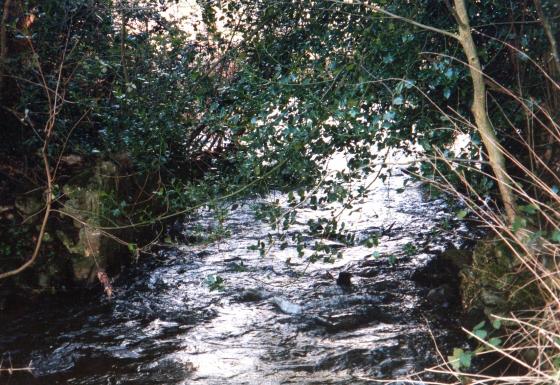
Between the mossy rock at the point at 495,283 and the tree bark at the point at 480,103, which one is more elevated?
the tree bark at the point at 480,103

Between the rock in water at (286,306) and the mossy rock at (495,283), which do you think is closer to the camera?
the mossy rock at (495,283)

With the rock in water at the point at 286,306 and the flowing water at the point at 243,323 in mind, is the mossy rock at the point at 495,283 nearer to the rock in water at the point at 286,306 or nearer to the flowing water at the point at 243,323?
the flowing water at the point at 243,323

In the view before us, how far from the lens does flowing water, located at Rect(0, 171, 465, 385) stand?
446 centimetres

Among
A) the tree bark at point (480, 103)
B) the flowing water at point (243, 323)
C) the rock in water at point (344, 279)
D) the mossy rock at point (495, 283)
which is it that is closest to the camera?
the tree bark at point (480, 103)

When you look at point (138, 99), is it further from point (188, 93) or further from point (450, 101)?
point (450, 101)

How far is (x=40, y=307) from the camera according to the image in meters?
5.69

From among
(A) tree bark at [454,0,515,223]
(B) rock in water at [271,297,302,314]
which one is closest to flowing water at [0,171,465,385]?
(B) rock in water at [271,297,302,314]

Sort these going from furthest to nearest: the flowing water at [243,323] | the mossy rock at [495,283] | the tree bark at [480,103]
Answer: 1. the flowing water at [243,323]
2. the mossy rock at [495,283]
3. the tree bark at [480,103]

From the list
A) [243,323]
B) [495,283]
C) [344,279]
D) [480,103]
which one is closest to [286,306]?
[243,323]

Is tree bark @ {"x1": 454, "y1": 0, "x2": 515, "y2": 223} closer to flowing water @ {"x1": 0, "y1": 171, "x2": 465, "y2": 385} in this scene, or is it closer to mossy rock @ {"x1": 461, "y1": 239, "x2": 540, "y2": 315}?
mossy rock @ {"x1": 461, "y1": 239, "x2": 540, "y2": 315}

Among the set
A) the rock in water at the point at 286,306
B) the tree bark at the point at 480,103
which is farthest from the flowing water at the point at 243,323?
the tree bark at the point at 480,103

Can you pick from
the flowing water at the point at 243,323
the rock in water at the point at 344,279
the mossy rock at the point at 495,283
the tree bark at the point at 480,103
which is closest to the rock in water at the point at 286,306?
the flowing water at the point at 243,323

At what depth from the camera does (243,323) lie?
17.2 ft

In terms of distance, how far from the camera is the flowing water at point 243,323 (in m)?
4.46
